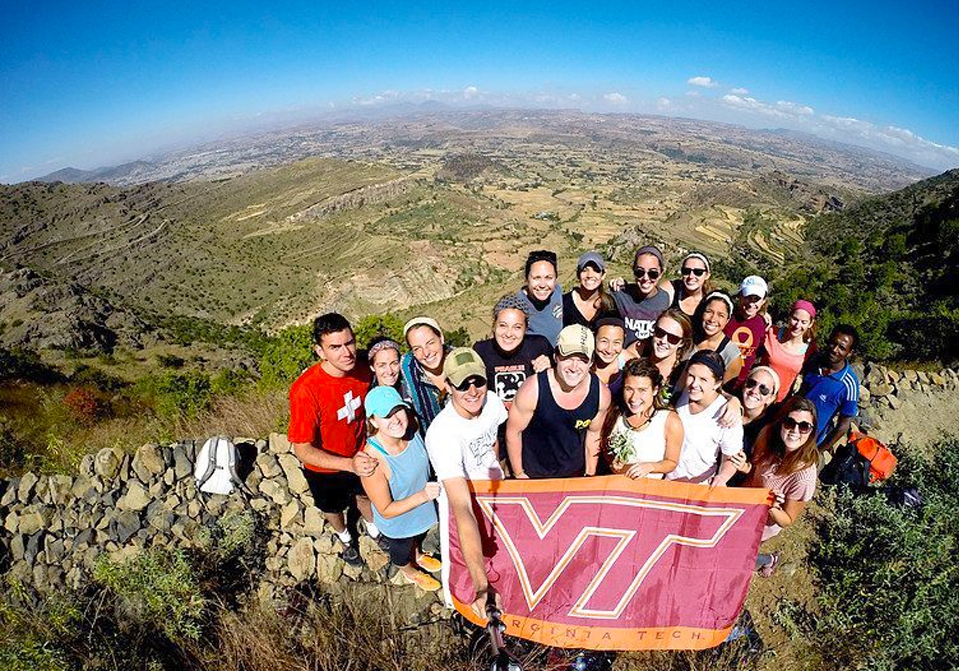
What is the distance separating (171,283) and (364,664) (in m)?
84.1

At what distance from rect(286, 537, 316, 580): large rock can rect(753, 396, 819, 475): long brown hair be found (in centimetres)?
409

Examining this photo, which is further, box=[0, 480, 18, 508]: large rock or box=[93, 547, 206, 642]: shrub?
box=[0, 480, 18, 508]: large rock

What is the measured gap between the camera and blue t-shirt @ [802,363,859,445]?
14.9ft

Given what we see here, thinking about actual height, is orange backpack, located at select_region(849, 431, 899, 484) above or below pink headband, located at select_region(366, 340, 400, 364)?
below

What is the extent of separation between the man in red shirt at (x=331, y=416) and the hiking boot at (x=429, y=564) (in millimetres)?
945

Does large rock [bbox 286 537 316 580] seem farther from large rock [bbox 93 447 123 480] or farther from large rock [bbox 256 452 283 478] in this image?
large rock [bbox 93 447 123 480]

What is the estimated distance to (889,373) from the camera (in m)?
7.17

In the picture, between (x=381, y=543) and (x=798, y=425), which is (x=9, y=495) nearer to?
(x=381, y=543)

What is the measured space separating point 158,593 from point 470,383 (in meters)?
3.04

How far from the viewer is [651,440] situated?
343 cm

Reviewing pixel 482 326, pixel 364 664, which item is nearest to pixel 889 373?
pixel 364 664

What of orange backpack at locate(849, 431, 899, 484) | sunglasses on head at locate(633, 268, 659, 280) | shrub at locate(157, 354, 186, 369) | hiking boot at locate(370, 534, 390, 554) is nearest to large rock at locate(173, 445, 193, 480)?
hiking boot at locate(370, 534, 390, 554)

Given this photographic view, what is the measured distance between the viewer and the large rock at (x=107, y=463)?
4319 millimetres

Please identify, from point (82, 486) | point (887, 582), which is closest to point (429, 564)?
point (82, 486)
